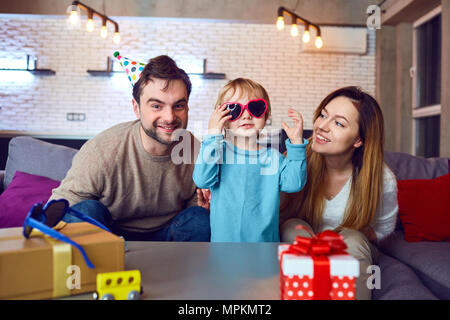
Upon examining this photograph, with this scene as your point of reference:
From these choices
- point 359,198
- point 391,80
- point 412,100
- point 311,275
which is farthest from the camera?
point 391,80

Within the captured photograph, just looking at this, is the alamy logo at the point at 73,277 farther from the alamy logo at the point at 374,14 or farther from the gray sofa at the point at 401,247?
the alamy logo at the point at 374,14

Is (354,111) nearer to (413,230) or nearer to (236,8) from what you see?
(413,230)

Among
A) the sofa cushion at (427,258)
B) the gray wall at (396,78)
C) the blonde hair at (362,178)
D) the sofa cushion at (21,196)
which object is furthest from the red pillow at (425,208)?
the gray wall at (396,78)

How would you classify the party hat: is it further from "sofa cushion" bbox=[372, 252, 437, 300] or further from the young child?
"sofa cushion" bbox=[372, 252, 437, 300]

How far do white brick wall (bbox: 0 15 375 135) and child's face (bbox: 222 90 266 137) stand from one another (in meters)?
5.28

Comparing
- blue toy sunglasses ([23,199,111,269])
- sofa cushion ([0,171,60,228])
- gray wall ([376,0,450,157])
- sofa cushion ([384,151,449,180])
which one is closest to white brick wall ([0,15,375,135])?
gray wall ([376,0,450,157])

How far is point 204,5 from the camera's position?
5824 millimetres

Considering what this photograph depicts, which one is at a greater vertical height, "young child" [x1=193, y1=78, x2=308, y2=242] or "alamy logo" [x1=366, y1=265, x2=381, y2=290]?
"young child" [x1=193, y1=78, x2=308, y2=242]

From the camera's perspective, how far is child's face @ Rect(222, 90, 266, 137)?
1.49 m

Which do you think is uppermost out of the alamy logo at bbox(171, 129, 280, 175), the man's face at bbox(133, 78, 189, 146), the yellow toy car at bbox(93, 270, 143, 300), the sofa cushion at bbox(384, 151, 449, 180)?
the man's face at bbox(133, 78, 189, 146)
